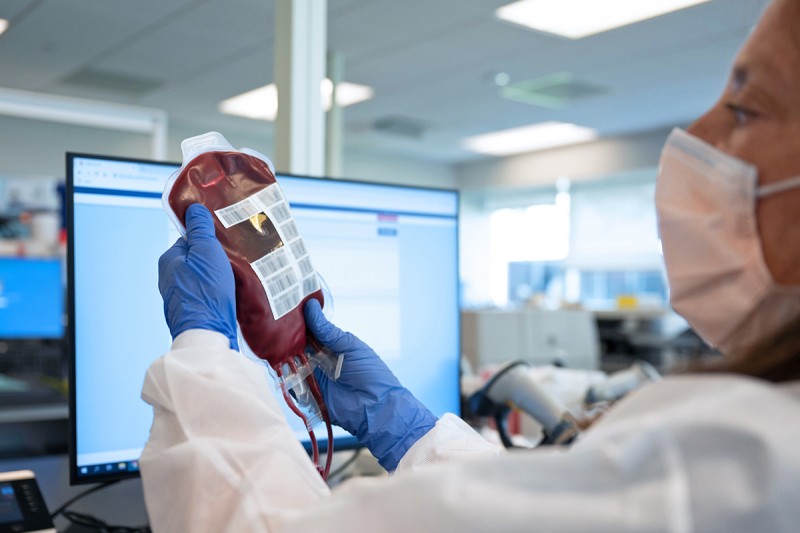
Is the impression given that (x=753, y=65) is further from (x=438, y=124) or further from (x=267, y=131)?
(x=438, y=124)

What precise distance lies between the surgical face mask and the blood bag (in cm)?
35

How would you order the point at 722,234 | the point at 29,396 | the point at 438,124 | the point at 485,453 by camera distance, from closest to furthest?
the point at 722,234, the point at 485,453, the point at 29,396, the point at 438,124

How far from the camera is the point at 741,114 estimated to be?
47cm

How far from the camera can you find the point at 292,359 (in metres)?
0.71

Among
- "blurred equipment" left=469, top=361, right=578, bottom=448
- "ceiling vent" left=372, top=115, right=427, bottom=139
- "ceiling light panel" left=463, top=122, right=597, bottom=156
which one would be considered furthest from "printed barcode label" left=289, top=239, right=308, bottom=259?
"ceiling light panel" left=463, top=122, right=597, bottom=156

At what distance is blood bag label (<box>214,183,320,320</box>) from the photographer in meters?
0.68

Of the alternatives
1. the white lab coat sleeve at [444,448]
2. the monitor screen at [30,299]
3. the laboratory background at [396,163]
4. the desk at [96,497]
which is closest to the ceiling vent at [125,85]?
the laboratory background at [396,163]

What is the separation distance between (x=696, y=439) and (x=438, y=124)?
228 inches

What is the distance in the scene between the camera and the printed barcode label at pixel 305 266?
0.72 metres

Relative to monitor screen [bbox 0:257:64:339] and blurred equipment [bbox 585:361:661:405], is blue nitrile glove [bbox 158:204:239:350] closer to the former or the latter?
blurred equipment [bbox 585:361:661:405]

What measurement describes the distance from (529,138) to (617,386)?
531 cm

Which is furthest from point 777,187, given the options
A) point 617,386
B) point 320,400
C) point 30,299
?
point 30,299

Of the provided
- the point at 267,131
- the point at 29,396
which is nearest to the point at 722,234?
the point at 267,131

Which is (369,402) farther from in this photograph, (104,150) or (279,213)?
(104,150)
